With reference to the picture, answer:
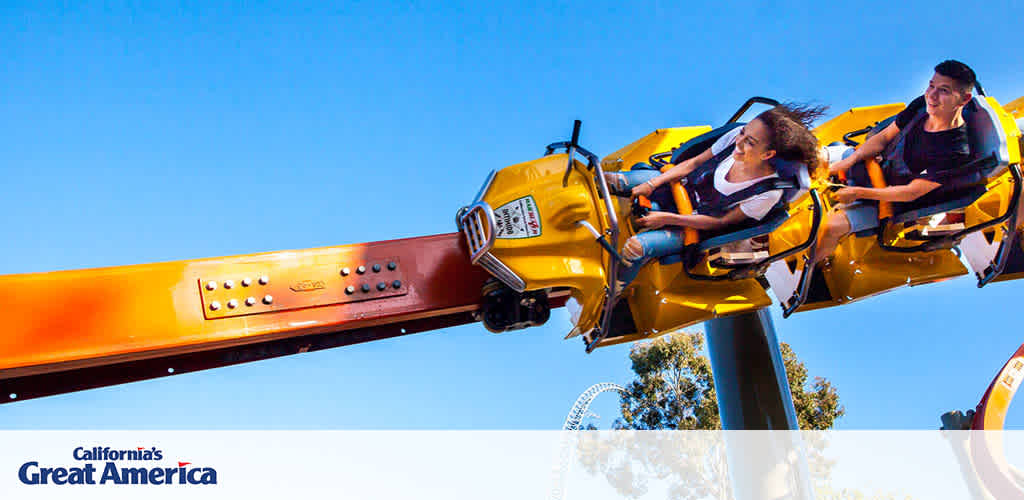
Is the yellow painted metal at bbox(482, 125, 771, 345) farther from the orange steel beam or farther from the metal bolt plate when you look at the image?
the metal bolt plate

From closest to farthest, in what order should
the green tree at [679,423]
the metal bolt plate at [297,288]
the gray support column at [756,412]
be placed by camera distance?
the metal bolt plate at [297,288] → the gray support column at [756,412] → the green tree at [679,423]

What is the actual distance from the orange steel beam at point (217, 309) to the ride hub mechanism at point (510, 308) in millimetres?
A: 86

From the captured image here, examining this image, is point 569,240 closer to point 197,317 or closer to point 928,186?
point 197,317

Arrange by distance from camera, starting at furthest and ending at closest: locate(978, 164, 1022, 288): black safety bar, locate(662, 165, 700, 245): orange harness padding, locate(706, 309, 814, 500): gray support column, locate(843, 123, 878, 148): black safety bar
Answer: locate(706, 309, 814, 500): gray support column < locate(843, 123, 878, 148): black safety bar < locate(978, 164, 1022, 288): black safety bar < locate(662, 165, 700, 245): orange harness padding

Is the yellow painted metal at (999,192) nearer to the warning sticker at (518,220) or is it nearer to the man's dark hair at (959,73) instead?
the man's dark hair at (959,73)

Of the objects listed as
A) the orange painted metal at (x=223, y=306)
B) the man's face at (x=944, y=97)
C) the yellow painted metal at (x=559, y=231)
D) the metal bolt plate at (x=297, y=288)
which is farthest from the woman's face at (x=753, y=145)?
the metal bolt plate at (x=297, y=288)

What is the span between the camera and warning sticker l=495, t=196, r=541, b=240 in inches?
185

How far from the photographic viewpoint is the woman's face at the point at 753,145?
4934 mm

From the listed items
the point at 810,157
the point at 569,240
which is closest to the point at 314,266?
the point at 569,240

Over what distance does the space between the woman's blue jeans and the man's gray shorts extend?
1.36 metres

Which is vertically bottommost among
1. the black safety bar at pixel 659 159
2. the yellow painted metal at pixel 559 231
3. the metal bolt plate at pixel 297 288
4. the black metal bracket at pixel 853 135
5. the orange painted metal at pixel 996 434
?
the orange painted metal at pixel 996 434

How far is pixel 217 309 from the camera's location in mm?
4156

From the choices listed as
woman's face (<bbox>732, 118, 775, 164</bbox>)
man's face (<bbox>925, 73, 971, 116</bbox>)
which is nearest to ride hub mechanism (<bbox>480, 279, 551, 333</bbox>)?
woman's face (<bbox>732, 118, 775, 164</bbox>)

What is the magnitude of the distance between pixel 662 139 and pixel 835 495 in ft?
48.1
